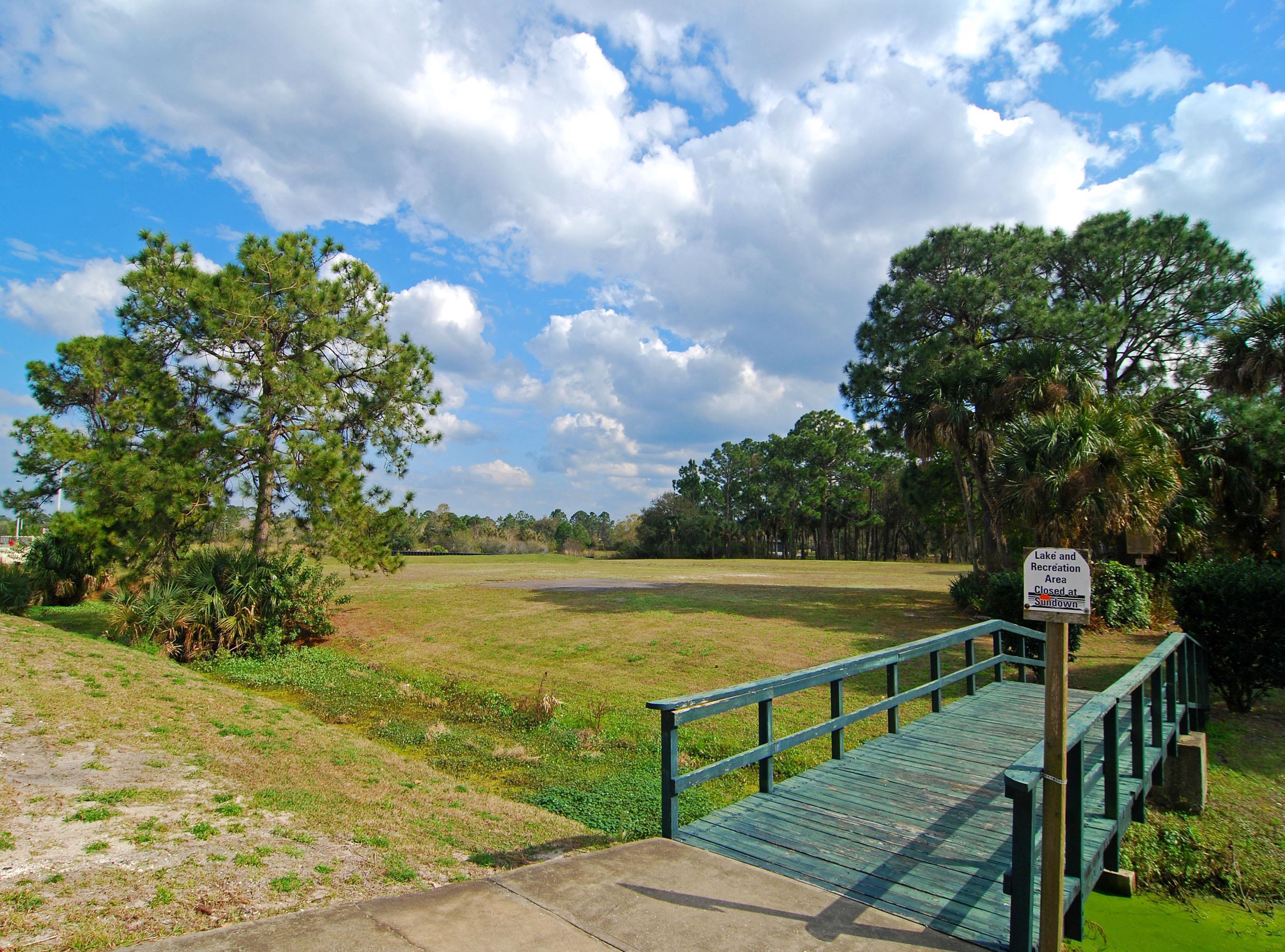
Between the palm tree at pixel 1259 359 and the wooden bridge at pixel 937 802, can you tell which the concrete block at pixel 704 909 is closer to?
the wooden bridge at pixel 937 802

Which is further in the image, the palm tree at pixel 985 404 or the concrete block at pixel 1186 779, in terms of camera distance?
the palm tree at pixel 985 404

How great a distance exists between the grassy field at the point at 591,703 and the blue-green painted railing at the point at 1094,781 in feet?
2.63

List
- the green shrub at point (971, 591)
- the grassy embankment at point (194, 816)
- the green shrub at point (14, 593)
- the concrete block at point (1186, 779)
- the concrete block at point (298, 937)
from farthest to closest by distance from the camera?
the green shrub at point (971, 591), the green shrub at point (14, 593), the concrete block at point (1186, 779), the grassy embankment at point (194, 816), the concrete block at point (298, 937)

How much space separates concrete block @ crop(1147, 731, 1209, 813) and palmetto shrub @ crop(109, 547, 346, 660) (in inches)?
575

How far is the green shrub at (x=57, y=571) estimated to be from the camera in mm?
20625

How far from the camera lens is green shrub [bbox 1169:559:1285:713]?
31.5 ft

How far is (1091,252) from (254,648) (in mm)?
28106

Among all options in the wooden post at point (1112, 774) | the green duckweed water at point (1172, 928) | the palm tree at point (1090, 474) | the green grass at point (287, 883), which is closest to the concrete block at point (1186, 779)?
the green duckweed water at point (1172, 928)

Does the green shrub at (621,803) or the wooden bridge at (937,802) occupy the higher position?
the wooden bridge at (937,802)

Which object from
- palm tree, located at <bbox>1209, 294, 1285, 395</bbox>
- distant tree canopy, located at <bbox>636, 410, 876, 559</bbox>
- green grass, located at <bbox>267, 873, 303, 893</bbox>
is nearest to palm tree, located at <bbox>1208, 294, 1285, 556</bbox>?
palm tree, located at <bbox>1209, 294, 1285, 395</bbox>

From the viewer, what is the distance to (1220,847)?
629 centimetres

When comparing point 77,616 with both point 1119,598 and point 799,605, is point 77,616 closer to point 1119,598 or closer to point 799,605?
point 799,605

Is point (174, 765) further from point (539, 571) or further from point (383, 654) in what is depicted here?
point (539, 571)

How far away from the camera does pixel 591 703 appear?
11.1 metres
